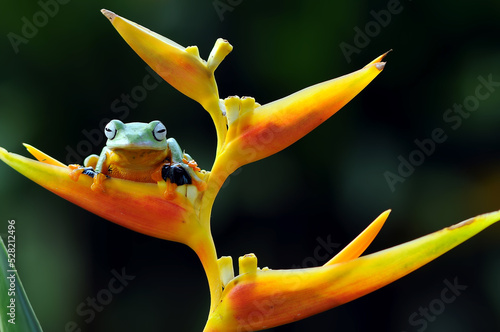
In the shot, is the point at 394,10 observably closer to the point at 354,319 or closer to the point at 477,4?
the point at 477,4

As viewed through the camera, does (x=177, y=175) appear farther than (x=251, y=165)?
No

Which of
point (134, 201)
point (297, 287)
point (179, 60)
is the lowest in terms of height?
point (297, 287)

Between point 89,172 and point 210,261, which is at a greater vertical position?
point 89,172

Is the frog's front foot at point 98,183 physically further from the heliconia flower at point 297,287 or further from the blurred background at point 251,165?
the blurred background at point 251,165

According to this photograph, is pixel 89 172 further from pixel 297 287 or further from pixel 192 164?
pixel 297 287

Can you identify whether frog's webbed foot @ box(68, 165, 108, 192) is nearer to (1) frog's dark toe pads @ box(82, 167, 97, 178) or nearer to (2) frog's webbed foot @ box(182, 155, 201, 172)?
(1) frog's dark toe pads @ box(82, 167, 97, 178)

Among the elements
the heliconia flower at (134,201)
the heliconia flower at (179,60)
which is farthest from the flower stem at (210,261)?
the heliconia flower at (179,60)

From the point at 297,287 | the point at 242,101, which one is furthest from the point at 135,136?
the point at 297,287
